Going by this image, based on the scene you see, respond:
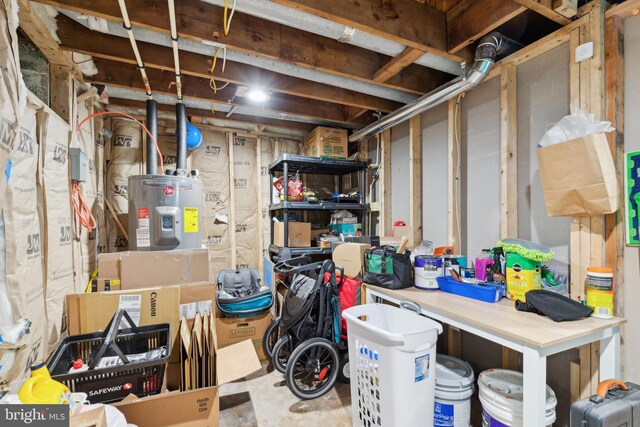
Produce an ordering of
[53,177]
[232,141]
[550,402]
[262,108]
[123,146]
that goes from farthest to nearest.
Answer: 1. [232,141]
2. [123,146]
3. [262,108]
4. [53,177]
5. [550,402]

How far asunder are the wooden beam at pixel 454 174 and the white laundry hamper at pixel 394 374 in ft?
3.24

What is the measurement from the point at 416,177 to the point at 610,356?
1786mm

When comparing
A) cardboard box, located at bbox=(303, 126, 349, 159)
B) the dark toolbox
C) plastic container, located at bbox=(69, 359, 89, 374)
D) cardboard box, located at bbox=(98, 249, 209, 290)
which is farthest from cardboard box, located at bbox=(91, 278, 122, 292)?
the dark toolbox

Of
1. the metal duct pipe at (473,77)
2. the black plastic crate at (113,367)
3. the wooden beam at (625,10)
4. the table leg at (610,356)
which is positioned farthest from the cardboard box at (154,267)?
the wooden beam at (625,10)

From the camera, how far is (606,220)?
4.84ft

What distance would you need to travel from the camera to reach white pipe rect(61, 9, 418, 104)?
1838 millimetres

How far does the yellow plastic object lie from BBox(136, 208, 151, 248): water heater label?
1.42 meters

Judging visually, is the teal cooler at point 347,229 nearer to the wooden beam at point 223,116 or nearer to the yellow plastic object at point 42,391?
the wooden beam at point 223,116

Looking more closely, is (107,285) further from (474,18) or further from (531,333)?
(474,18)

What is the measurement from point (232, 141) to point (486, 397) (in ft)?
11.6

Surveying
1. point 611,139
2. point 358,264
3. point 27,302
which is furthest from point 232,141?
point 611,139

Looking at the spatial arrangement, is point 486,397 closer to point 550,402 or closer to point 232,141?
point 550,402

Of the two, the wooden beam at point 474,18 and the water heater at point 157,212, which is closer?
the wooden beam at point 474,18

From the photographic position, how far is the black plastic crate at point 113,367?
1.26 m
